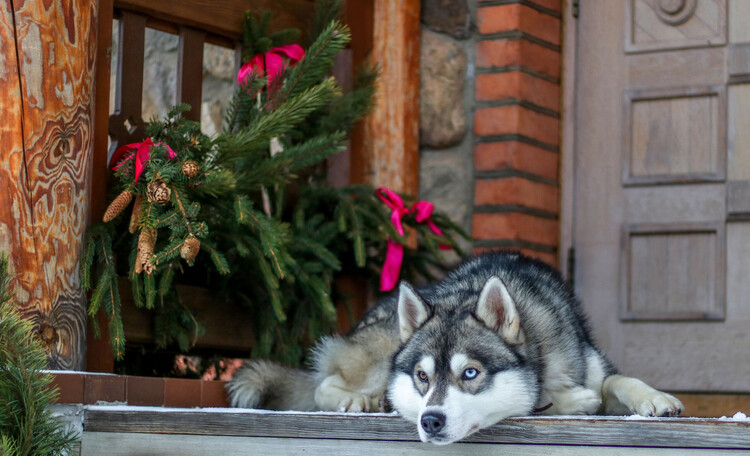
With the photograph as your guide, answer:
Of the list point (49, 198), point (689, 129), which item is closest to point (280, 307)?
point (49, 198)

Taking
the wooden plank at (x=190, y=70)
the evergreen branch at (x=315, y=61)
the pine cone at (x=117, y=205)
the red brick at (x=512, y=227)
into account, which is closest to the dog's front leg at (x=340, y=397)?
the pine cone at (x=117, y=205)

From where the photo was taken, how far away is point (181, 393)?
11.3 ft

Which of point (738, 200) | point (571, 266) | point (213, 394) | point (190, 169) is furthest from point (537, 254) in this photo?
point (190, 169)

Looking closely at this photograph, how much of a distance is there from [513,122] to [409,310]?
200 cm

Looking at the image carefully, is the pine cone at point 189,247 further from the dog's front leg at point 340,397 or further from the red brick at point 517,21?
the red brick at point 517,21

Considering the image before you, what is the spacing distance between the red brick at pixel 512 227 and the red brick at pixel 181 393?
167 cm

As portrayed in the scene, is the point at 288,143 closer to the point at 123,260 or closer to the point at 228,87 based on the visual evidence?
the point at 123,260

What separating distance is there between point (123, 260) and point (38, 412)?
1.05m

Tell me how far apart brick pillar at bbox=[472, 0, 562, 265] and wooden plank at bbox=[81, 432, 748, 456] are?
6.72ft

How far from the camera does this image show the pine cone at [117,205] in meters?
3.18

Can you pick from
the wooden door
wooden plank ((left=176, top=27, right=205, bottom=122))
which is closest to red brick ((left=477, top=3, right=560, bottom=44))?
the wooden door

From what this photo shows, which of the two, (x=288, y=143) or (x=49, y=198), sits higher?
(x=288, y=143)

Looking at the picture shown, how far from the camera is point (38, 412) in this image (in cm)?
257

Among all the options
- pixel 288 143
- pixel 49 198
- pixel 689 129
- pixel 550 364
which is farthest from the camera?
pixel 689 129
